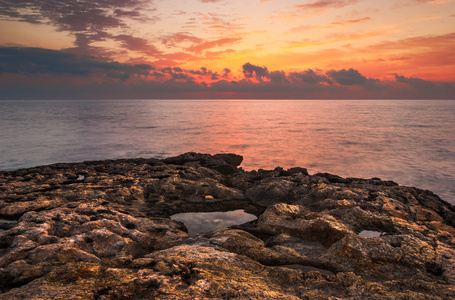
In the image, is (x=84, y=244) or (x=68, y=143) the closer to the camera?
(x=84, y=244)

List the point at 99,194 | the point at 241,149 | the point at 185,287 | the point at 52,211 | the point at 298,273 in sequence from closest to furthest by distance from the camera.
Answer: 1. the point at 185,287
2. the point at 298,273
3. the point at 52,211
4. the point at 99,194
5. the point at 241,149

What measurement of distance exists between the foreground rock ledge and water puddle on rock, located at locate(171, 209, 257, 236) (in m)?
0.34

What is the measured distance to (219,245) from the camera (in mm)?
5469

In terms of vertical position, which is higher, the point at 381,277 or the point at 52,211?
the point at 52,211

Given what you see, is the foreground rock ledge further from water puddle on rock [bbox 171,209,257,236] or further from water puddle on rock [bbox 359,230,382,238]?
water puddle on rock [bbox 171,209,257,236]

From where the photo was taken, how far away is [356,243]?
5.38m

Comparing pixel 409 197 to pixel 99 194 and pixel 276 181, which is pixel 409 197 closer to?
pixel 276 181

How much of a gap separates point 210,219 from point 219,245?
107 inches

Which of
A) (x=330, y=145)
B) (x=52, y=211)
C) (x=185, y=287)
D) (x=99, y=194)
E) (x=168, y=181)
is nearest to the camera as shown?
(x=185, y=287)

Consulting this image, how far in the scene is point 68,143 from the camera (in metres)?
31.9

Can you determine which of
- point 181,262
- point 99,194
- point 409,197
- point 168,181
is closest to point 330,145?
point 409,197

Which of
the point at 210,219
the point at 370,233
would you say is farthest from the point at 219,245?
the point at 370,233

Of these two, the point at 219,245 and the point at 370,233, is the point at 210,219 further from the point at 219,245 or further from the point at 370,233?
the point at 370,233

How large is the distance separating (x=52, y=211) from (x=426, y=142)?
4018 centimetres
